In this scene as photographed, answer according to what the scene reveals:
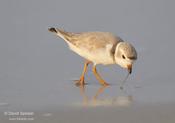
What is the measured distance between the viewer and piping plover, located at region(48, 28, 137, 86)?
8.88 meters

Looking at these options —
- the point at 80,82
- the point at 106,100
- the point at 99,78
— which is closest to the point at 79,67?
the point at 99,78

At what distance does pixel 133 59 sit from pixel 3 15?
15.2 feet

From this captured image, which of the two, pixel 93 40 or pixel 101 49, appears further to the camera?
pixel 93 40

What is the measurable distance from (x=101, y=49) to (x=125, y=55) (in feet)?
2.09

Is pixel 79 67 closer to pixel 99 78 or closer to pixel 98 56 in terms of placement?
pixel 98 56

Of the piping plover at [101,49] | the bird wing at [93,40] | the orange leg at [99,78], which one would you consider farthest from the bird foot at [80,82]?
the bird wing at [93,40]

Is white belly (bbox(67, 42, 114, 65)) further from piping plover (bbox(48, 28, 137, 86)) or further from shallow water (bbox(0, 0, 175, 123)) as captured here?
shallow water (bbox(0, 0, 175, 123))

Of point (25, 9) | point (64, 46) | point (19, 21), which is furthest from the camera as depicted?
point (25, 9)

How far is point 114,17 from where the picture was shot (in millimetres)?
12711

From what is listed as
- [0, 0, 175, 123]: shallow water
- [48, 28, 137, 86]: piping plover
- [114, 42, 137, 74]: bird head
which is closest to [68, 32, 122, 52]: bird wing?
[48, 28, 137, 86]: piping plover

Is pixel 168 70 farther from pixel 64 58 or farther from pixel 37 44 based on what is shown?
pixel 37 44

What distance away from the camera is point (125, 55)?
8820 millimetres

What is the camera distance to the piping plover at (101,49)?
888 centimetres

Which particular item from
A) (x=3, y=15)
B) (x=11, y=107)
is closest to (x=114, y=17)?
(x=3, y=15)
